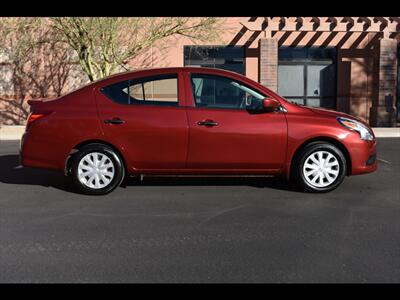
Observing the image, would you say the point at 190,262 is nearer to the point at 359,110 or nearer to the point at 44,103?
the point at 44,103

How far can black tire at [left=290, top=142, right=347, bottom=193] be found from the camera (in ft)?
20.3

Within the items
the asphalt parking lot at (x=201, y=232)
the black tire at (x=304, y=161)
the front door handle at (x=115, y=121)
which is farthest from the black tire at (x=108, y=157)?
the black tire at (x=304, y=161)

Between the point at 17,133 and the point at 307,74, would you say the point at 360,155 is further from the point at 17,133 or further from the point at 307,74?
the point at 307,74

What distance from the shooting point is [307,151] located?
243 inches

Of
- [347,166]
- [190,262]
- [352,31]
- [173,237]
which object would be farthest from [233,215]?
[352,31]

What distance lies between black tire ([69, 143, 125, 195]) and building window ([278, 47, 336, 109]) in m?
12.7

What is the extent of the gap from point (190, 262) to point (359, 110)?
15.6 m

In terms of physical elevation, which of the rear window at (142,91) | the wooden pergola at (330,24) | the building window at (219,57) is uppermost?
the wooden pergola at (330,24)

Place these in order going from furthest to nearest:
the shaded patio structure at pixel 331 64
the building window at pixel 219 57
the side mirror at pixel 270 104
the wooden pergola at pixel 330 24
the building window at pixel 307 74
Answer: the building window at pixel 307 74, the building window at pixel 219 57, the shaded patio structure at pixel 331 64, the wooden pergola at pixel 330 24, the side mirror at pixel 270 104

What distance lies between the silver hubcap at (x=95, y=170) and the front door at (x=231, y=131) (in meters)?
1.05

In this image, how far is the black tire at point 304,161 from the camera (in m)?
6.18

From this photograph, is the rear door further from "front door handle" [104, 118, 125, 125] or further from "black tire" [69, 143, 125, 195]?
"black tire" [69, 143, 125, 195]

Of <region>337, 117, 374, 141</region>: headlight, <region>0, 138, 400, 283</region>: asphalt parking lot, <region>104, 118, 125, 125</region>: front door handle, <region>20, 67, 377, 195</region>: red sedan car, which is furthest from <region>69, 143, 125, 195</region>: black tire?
<region>337, 117, 374, 141</region>: headlight

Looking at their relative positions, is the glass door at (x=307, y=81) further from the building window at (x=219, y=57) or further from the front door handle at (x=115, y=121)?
the front door handle at (x=115, y=121)
